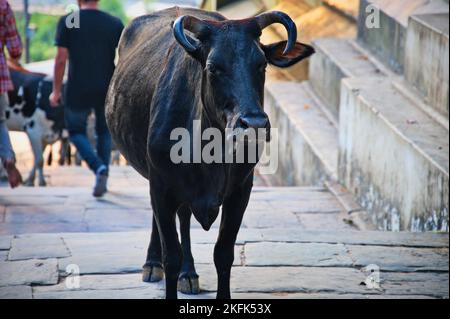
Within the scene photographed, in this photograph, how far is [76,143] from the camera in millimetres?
10344

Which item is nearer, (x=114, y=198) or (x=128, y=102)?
(x=128, y=102)

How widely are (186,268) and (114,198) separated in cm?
367

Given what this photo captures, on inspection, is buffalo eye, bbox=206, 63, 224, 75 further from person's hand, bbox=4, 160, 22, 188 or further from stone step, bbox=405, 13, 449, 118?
stone step, bbox=405, 13, 449, 118

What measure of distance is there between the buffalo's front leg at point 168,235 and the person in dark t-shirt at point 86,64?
4.00 meters

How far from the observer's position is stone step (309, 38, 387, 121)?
1212cm

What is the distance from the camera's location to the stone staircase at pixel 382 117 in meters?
8.73

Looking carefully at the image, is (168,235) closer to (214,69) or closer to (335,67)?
(214,69)

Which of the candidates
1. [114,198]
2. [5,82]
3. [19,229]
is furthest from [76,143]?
[5,82]

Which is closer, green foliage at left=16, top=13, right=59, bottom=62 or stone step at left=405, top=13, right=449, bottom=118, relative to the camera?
stone step at left=405, top=13, right=449, bottom=118

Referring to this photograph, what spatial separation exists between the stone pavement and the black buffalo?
0.35m

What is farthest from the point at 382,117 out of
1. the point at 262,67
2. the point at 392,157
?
the point at 262,67

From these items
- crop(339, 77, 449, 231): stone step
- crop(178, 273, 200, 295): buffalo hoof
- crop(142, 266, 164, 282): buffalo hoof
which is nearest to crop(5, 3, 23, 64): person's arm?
crop(142, 266, 164, 282): buffalo hoof

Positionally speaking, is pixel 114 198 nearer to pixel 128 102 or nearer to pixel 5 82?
pixel 5 82

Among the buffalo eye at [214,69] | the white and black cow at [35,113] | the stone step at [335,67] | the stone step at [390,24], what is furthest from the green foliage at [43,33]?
the buffalo eye at [214,69]
